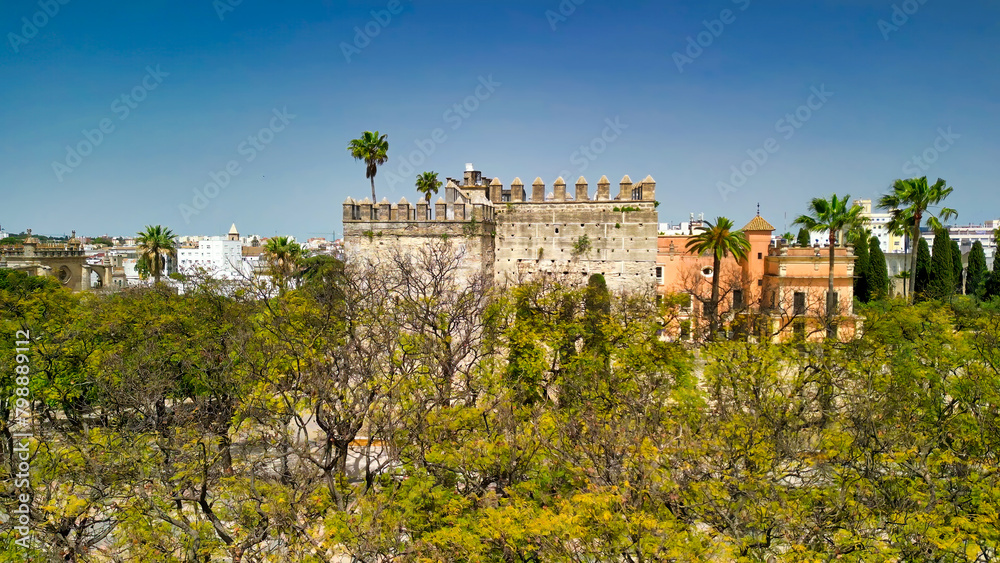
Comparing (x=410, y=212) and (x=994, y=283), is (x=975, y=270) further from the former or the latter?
(x=410, y=212)

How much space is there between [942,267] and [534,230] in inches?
Result: 1106

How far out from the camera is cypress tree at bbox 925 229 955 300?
37.5m

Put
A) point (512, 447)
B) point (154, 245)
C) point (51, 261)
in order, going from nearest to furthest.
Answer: point (512, 447), point (154, 245), point (51, 261)

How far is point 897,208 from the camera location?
91.9 ft

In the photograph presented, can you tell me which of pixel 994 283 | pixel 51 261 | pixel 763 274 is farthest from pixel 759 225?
pixel 51 261

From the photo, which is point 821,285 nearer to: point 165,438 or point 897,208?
point 897,208

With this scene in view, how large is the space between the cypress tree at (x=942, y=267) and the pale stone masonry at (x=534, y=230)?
878 inches

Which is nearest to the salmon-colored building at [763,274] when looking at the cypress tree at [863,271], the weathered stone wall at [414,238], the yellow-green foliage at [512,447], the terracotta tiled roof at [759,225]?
the terracotta tiled roof at [759,225]

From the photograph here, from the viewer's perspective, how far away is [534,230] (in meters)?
28.2

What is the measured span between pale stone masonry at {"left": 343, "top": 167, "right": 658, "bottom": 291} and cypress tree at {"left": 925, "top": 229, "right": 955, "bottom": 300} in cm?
2230

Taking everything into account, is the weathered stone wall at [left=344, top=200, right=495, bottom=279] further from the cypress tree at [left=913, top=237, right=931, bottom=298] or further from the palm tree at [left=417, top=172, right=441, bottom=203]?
the cypress tree at [left=913, top=237, right=931, bottom=298]

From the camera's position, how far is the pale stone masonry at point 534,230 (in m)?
26.9

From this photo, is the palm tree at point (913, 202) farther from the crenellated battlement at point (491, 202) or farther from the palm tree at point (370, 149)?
the palm tree at point (370, 149)

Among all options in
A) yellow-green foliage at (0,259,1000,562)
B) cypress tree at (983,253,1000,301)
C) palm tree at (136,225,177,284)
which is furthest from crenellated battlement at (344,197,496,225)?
cypress tree at (983,253,1000,301)
